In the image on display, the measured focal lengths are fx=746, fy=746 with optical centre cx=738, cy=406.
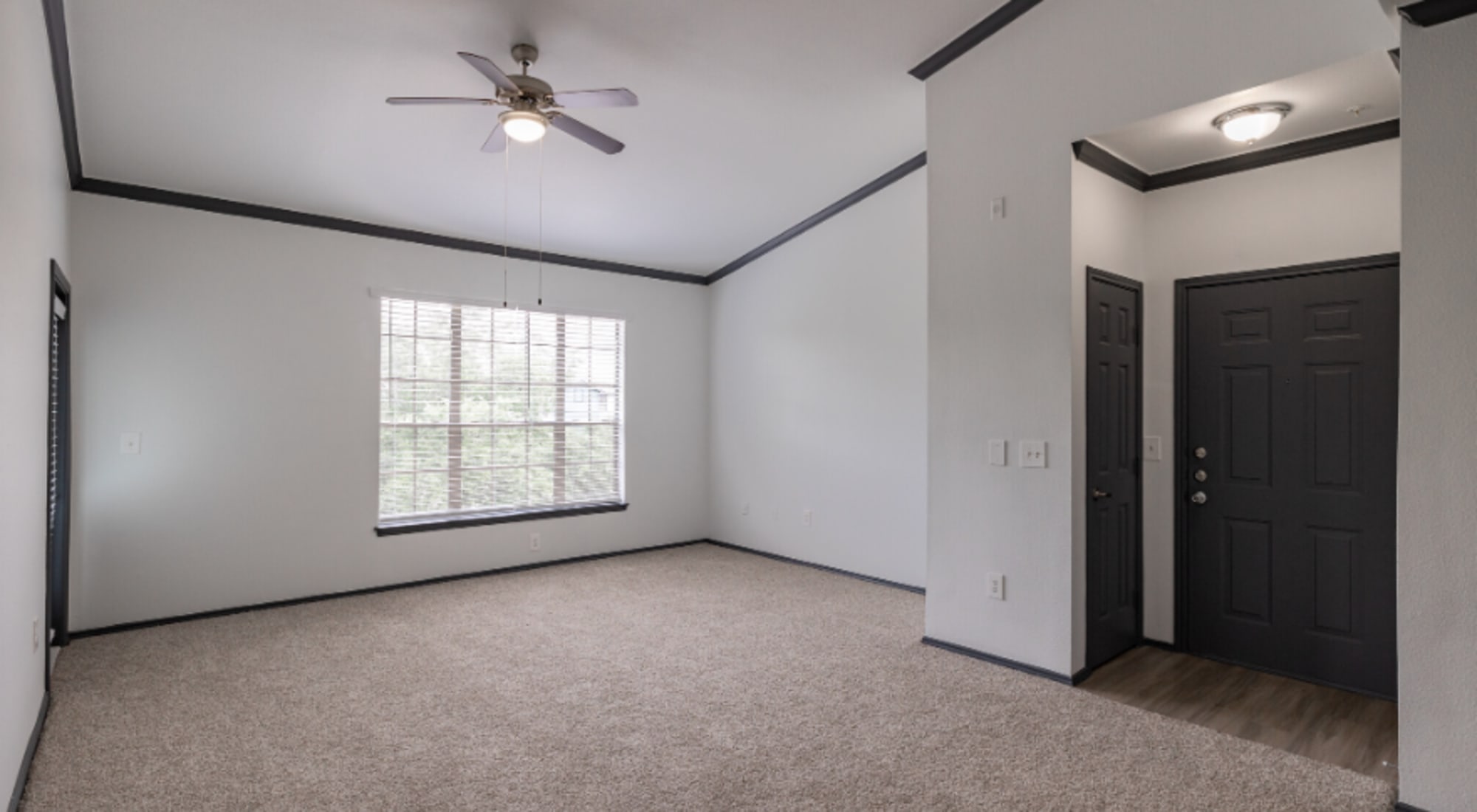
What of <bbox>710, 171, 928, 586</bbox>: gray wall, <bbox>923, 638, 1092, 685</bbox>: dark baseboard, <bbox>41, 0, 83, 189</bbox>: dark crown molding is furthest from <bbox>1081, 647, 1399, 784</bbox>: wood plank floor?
<bbox>41, 0, 83, 189</bbox>: dark crown molding

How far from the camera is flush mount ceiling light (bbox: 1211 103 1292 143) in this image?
3172 mm

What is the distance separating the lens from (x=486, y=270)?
5875 mm

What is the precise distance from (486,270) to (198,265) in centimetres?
186

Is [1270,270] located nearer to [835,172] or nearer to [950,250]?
[950,250]

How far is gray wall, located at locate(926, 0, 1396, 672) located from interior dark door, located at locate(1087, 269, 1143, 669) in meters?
0.21

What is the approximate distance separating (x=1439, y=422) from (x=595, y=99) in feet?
10.5

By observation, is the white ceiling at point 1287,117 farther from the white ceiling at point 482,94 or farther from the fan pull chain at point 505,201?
the fan pull chain at point 505,201

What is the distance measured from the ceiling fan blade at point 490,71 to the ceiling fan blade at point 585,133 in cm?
25

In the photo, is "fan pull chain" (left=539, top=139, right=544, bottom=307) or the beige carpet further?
"fan pull chain" (left=539, top=139, right=544, bottom=307)

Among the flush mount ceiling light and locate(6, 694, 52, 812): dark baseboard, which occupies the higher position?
the flush mount ceiling light

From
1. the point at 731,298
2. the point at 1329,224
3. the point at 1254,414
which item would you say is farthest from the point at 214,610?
the point at 1329,224

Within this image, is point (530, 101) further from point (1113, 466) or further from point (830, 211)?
point (1113, 466)

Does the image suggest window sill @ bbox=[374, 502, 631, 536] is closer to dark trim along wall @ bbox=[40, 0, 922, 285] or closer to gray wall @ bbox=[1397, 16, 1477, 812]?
dark trim along wall @ bbox=[40, 0, 922, 285]

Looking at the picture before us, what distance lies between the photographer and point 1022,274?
3705mm
